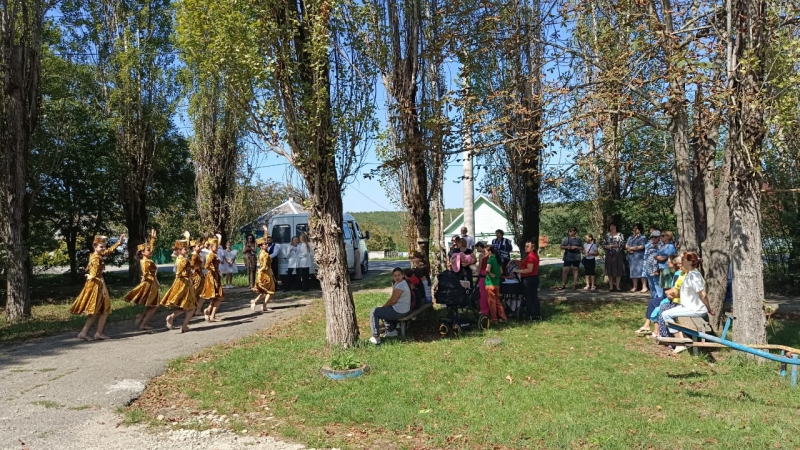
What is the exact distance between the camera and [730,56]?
7.65 m

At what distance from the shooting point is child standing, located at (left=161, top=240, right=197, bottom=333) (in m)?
10.4

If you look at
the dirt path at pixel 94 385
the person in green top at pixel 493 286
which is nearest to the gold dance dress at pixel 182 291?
the dirt path at pixel 94 385

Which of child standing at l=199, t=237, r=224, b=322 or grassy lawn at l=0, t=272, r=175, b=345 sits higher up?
child standing at l=199, t=237, r=224, b=322

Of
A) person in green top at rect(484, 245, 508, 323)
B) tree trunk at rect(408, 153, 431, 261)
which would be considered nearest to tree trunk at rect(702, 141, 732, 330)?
person in green top at rect(484, 245, 508, 323)

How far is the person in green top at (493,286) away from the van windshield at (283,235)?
8815mm

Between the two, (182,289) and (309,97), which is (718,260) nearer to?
(309,97)

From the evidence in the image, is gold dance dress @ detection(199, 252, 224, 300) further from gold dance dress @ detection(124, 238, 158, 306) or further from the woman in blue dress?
the woman in blue dress

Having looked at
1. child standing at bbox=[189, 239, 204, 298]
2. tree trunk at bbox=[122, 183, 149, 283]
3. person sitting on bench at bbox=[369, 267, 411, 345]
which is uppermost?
tree trunk at bbox=[122, 183, 149, 283]

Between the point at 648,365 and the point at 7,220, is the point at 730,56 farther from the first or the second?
the point at 7,220

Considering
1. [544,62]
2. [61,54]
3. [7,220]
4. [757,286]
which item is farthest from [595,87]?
[61,54]

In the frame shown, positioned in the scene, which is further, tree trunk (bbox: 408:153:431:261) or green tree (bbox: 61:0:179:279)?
green tree (bbox: 61:0:179:279)

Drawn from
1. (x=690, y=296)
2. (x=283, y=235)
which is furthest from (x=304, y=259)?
(x=690, y=296)

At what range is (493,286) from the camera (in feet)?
33.7

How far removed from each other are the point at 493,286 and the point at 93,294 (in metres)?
6.89
